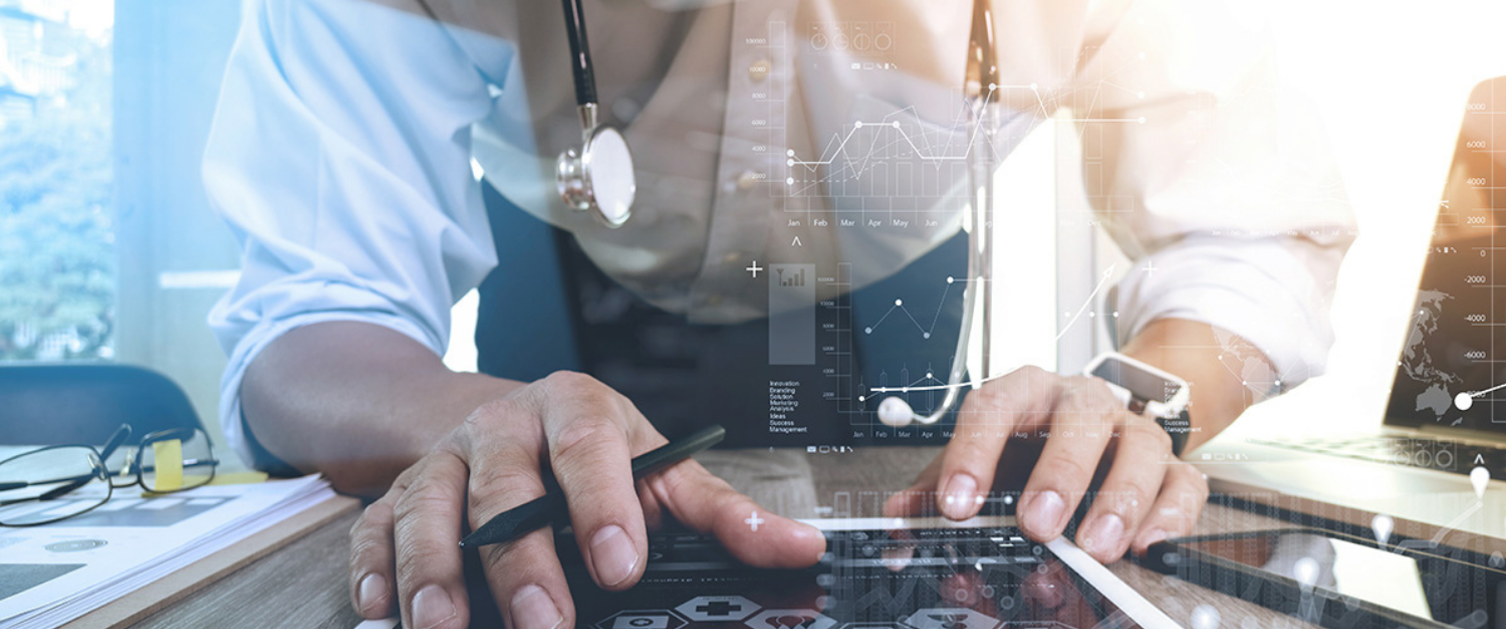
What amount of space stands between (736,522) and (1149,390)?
0.24 m

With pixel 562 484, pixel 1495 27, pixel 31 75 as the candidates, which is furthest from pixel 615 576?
pixel 1495 27

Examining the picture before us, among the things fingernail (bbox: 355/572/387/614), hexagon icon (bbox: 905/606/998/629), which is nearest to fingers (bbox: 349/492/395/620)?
fingernail (bbox: 355/572/387/614)

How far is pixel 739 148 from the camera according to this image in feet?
1.30

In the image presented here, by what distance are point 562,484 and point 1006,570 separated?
22cm

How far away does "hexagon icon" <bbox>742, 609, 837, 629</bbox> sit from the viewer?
0.98ft

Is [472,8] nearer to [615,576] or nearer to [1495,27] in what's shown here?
[615,576]

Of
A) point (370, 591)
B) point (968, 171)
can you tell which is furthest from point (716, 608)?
point (968, 171)

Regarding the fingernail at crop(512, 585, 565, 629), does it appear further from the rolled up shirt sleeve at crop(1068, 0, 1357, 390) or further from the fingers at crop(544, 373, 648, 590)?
the rolled up shirt sleeve at crop(1068, 0, 1357, 390)

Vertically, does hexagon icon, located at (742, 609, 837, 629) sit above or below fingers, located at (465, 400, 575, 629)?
below

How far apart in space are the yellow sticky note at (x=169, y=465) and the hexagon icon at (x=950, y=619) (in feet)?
1.41

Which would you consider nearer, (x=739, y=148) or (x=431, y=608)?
(x=431, y=608)

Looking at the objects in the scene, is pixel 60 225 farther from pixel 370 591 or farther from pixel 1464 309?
pixel 1464 309

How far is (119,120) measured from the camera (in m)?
0.38

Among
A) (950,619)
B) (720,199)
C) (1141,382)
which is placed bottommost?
(950,619)
